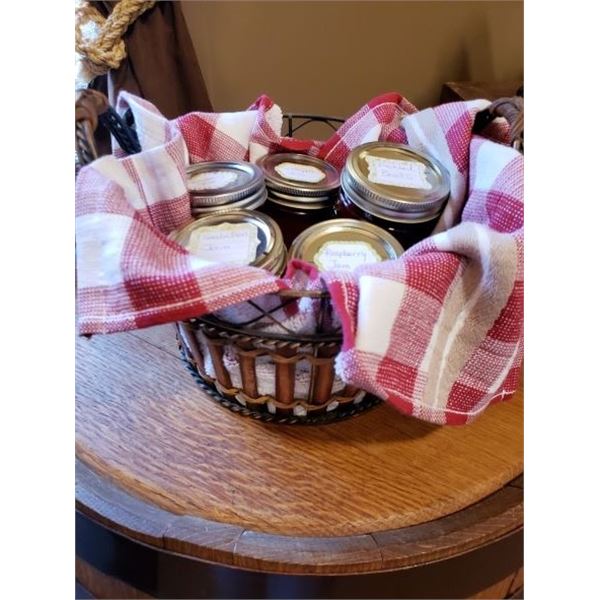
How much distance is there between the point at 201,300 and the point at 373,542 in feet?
0.71

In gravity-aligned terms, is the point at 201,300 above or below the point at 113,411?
above

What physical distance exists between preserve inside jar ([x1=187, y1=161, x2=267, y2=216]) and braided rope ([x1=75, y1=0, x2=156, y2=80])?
15.1 inches

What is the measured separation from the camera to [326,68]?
1285 millimetres

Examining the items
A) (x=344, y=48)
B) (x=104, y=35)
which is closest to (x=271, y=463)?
(x=104, y=35)

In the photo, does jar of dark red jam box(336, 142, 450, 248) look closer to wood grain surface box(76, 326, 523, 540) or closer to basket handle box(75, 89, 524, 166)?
basket handle box(75, 89, 524, 166)

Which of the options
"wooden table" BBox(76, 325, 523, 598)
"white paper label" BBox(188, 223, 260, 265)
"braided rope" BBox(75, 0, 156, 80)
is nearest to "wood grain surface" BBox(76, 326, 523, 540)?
"wooden table" BBox(76, 325, 523, 598)

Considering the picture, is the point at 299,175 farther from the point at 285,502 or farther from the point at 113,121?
the point at 285,502

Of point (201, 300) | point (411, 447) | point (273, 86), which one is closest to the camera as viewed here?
point (201, 300)

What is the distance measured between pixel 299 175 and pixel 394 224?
4.9 inches

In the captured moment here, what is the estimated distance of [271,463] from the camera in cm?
49

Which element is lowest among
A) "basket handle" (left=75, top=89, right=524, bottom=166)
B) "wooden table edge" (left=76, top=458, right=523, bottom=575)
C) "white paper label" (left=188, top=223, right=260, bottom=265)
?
"wooden table edge" (left=76, top=458, right=523, bottom=575)

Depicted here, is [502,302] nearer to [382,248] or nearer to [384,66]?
[382,248]

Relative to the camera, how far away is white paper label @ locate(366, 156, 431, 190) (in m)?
0.58

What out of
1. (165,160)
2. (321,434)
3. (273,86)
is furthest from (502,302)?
(273,86)
